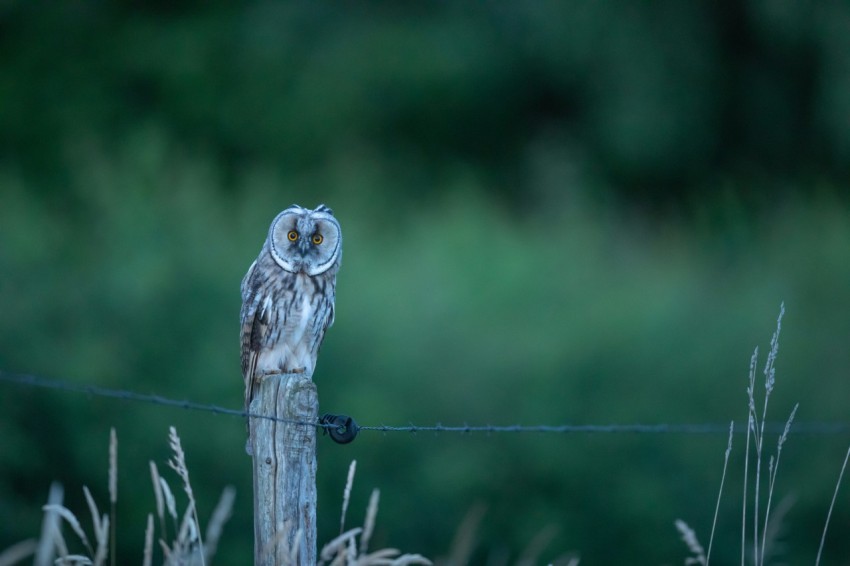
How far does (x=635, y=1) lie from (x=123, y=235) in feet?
A: 22.0

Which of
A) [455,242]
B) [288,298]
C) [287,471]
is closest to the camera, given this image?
[287,471]

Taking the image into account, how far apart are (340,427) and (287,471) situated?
172 millimetres

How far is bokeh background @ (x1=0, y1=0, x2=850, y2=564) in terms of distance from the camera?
28.5 feet

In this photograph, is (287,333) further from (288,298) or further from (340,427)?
(340,427)

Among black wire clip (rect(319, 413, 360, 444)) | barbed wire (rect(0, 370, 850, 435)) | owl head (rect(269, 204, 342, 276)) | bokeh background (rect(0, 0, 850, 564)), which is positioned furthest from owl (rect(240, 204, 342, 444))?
bokeh background (rect(0, 0, 850, 564))

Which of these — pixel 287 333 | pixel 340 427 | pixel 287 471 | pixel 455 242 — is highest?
pixel 455 242

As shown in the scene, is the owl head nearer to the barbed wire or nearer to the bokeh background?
the barbed wire

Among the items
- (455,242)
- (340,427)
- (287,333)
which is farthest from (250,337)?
(455,242)

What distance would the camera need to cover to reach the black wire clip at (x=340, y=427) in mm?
2736

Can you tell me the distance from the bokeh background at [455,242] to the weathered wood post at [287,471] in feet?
18.6

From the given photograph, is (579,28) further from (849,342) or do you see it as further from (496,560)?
(496,560)

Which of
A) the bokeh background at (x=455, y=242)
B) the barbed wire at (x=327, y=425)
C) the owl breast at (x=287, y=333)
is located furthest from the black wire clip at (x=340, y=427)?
the bokeh background at (x=455, y=242)

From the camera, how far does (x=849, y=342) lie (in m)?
10.1

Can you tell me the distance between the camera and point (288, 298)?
13.7 ft
